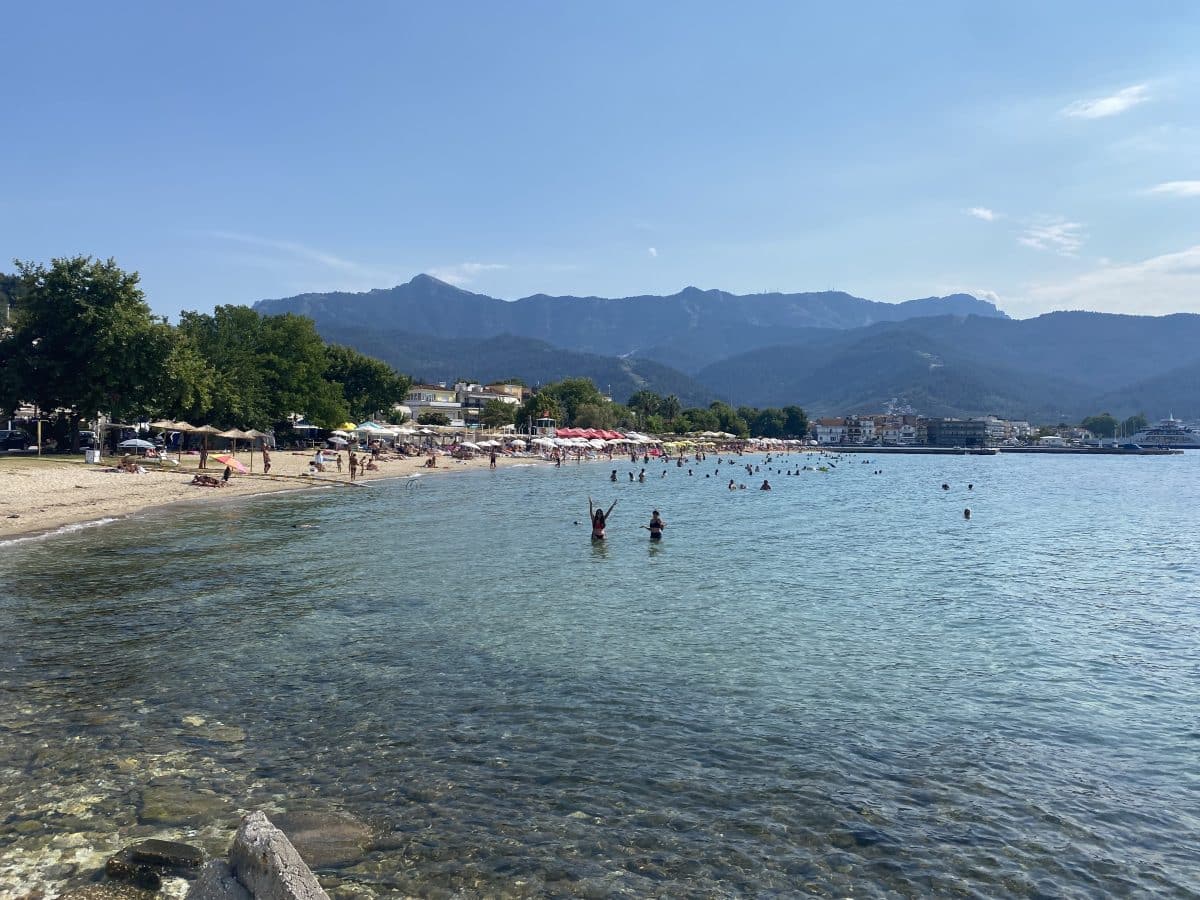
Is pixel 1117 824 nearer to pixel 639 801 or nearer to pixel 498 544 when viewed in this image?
pixel 639 801

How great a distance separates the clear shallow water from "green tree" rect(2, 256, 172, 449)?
86.3 feet

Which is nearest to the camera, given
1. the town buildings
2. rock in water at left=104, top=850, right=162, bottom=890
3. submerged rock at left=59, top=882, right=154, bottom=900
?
submerged rock at left=59, top=882, right=154, bottom=900

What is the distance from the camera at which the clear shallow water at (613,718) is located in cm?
727

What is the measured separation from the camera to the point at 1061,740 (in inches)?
418

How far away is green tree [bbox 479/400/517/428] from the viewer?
135000 mm

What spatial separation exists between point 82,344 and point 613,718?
156ft

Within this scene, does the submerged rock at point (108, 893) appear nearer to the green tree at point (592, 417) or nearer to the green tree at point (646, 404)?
the green tree at point (592, 417)

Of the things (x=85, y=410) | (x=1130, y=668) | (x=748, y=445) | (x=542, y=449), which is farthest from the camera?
(x=748, y=445)

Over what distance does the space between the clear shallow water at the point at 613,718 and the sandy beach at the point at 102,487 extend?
6883mm

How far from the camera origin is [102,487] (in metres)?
37.2

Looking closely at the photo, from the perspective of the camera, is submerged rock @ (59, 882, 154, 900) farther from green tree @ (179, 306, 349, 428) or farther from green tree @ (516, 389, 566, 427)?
green tree @ (516, 389, 566, 427)

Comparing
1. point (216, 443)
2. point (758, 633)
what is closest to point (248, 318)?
point (216, 443)

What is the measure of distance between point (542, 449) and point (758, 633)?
9008 cm

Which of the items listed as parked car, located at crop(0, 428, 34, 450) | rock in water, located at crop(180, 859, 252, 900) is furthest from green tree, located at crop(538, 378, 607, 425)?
rock in water, located at crop(180, 859, 252, 900)
